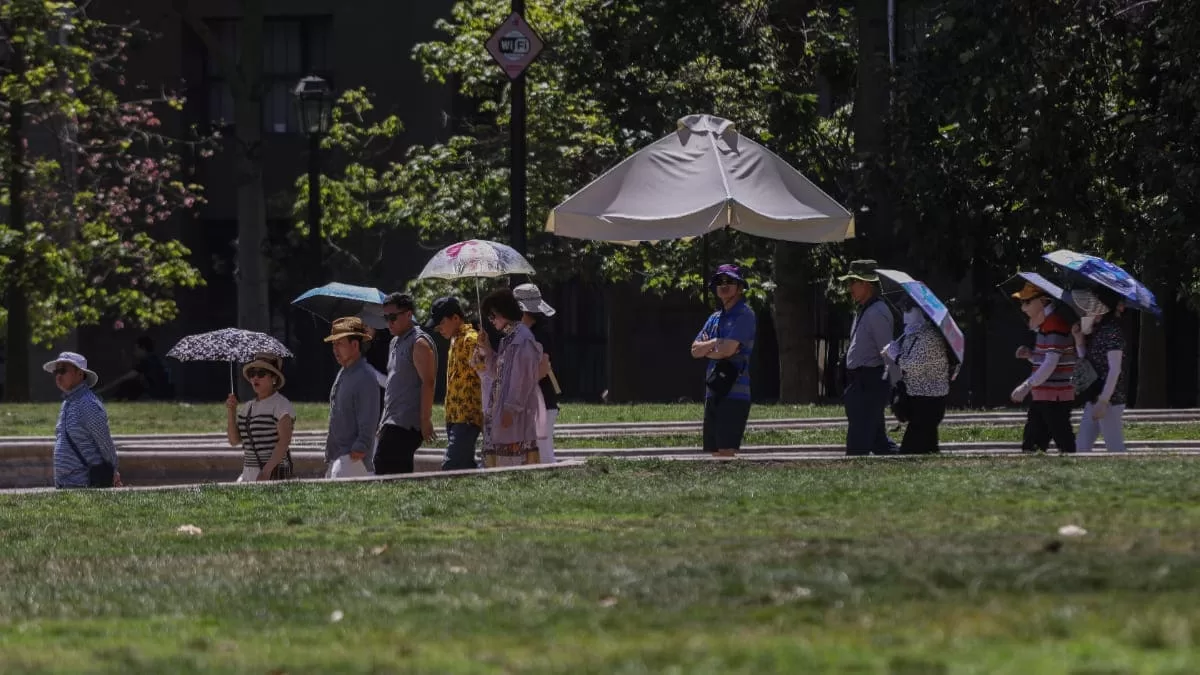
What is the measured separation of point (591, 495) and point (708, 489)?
26.7 inches

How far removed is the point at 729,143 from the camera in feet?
60.4

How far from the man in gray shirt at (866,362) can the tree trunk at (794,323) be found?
14.3 meters

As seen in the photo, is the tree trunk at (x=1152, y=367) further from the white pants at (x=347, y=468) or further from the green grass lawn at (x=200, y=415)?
the white pants at (x=347, y=468)

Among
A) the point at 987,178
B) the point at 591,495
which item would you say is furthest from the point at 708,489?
the point at 987,178

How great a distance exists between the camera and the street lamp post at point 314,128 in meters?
26.5

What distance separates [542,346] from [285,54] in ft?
91.1

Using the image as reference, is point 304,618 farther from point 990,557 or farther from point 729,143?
point 729,143

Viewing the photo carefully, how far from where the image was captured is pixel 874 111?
87.4 ft

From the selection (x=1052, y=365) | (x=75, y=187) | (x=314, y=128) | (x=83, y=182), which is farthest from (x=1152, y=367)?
(x=83, y=182)

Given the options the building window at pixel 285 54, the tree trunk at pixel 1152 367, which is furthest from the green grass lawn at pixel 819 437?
the building window at pixel 285 54

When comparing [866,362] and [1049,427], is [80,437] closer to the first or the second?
[866,362]

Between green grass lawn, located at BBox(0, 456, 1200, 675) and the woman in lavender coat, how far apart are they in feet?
4.27

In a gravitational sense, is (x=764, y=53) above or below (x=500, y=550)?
above

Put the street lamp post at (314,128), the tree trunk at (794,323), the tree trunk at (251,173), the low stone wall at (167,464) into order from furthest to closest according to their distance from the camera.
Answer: the tree trunk at (794,323)
the tree trunk at (251,173)
the street lamp post at (314,128)
the low stone wall at (167,464)
